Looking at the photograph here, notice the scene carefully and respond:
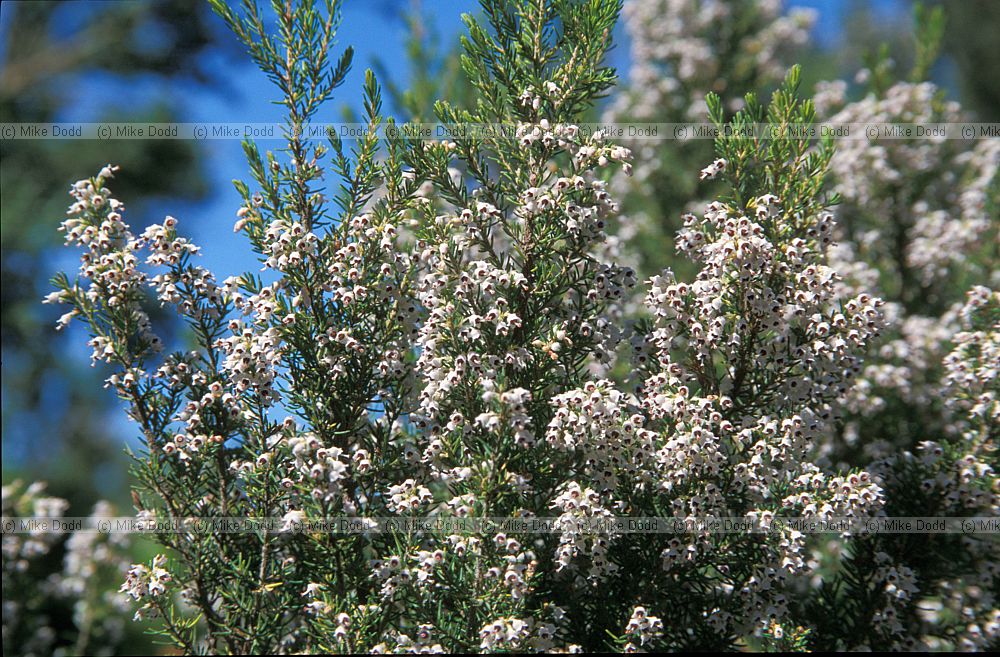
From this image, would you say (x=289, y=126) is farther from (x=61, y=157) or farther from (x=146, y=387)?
(x=61, y=157)

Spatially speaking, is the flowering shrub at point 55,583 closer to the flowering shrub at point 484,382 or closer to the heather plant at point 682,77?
the flowering shrub at point 484,382

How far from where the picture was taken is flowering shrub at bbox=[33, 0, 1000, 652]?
321cm

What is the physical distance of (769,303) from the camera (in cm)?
340

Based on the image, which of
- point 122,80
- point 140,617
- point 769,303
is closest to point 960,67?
point 122,80

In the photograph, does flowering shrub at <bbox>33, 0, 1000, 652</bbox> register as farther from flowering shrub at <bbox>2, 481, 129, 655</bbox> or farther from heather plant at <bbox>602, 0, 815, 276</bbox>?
heather plant at <bbox>602, 0, 815, 276</bbox>

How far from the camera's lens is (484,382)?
10.1ft

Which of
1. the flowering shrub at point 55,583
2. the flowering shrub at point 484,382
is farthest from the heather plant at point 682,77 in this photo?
the flowering shrub at point 55,583

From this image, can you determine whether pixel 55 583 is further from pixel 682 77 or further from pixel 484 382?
pixel 682 77

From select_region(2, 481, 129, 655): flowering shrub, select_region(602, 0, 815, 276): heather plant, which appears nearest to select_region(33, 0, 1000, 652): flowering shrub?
select_region(2, 481, 129, 655): flowering shrub

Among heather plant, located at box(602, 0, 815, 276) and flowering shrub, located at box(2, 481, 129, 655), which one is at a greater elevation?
heather plant, located at box(602, 0, 815, 276)

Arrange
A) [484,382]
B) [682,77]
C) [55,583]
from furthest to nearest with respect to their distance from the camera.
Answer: [682,77] < [55,583] < [484,382]

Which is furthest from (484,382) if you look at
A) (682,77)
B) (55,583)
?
(682,77)

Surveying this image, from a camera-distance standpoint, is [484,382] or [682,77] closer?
[484,382]

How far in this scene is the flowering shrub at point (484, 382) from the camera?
10.5 ft
